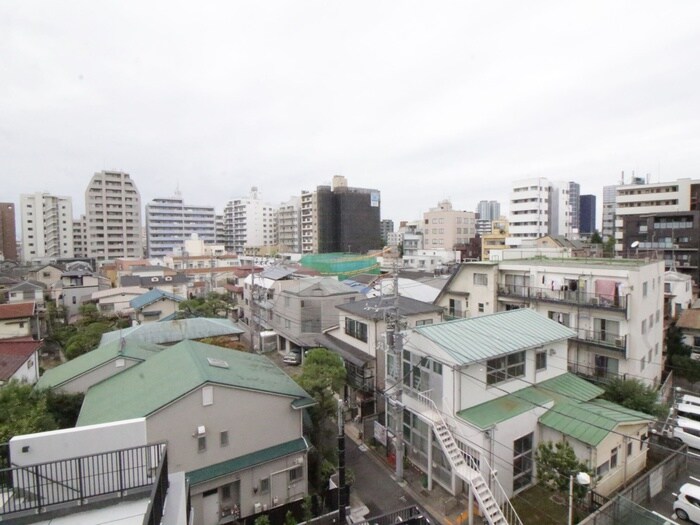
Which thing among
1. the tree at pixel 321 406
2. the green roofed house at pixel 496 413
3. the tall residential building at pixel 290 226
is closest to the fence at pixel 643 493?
the green roofed house at pixel 496 413

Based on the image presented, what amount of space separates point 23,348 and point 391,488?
1927 cm

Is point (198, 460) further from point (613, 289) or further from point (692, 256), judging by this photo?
point (692, 256)

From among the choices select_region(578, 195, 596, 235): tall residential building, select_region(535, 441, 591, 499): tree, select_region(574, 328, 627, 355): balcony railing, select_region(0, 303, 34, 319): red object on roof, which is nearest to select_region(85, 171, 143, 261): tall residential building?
select_region(0, 303, 34, 319): red object on roof

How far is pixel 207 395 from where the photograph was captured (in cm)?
1077

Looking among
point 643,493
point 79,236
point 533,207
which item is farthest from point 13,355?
point 79,236

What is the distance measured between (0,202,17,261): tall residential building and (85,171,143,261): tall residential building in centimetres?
3226

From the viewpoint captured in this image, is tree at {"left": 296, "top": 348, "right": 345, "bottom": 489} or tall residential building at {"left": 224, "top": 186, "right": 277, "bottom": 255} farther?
tall residential building at {"left": 224, "top": 186, "right": 277, "bottom": 255}

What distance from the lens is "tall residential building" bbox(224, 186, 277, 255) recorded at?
93.9 m

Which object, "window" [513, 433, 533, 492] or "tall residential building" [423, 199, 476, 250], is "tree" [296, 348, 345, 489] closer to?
"window" [513, 433, 533, 492]

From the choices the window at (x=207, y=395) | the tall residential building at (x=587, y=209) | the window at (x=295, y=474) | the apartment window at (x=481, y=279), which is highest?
the tall residential building at (x=587, y=209)

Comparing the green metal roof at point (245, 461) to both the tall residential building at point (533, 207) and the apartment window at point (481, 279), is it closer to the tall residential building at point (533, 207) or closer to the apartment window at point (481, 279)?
the apartment window at point (481, 279)

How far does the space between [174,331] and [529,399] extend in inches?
756

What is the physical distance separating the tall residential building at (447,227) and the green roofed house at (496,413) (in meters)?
55.6

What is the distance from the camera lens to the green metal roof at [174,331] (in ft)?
70.0
